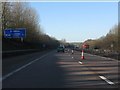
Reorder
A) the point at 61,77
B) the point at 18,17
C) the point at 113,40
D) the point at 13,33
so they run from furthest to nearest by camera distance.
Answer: the point at 113,40 < the point at 18,17 < the point at 13,33 < the point at 61,77

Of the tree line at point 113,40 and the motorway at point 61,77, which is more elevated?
the tree line at point 113,40

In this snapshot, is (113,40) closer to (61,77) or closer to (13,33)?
(13,33)

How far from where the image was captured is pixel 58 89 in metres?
12.8

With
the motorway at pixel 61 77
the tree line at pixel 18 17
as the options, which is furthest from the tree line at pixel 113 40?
the motorway at pixel 61 77

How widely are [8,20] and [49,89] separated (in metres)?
63.8

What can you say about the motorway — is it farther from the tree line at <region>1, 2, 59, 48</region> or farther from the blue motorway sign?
the tree line at <region>1, 2, 59, 48</region>

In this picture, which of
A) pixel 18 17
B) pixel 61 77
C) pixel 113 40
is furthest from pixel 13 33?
pixel 113 40

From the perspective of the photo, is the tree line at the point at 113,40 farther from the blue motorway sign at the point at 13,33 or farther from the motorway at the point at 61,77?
the motorway at the point at 61,77

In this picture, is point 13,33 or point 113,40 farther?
point 113,40

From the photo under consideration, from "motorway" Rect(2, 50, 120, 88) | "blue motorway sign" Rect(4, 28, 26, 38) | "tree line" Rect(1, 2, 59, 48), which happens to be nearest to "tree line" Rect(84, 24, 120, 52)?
"tree line" Rect(1, 2, 59, 48)

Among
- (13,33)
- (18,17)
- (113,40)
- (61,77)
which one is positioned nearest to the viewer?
(61,77)

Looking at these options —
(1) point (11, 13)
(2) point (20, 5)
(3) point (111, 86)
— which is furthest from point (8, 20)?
(3) point (111, 86)

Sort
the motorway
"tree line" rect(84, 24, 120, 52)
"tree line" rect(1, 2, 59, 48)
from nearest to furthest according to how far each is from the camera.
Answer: the motorway, "tree line" rect(1, 2, 59, 48), "tree line" rect(84, 24, 120, 52)

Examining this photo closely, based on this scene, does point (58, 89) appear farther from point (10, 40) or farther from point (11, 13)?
point (10, 40)
